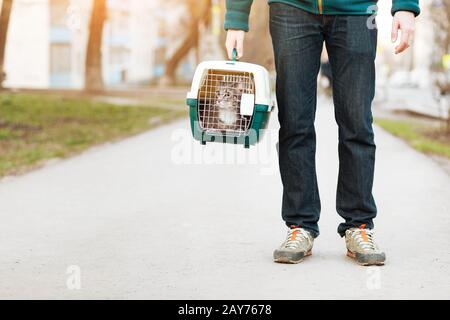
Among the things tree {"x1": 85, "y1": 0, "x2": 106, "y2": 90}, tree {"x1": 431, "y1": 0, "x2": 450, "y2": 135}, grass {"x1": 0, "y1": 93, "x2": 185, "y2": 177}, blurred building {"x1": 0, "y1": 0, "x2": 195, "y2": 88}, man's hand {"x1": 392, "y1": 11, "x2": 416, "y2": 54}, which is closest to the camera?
man's hand {"x1": 392, "y1": 11, "x2": 416, "y2": 54}

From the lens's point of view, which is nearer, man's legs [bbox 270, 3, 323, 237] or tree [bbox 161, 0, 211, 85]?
man's legs [bbox 270, 3, 323, 237]

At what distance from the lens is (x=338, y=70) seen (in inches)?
156

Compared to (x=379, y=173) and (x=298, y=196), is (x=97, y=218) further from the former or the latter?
(x=379, y=173)

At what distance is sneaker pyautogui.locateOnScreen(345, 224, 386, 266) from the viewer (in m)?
3.87

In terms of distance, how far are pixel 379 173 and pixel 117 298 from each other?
4529 mm

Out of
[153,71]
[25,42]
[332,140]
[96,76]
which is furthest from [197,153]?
[153,71]

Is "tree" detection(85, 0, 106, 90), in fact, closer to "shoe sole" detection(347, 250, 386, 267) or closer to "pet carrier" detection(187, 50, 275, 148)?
"pet carrier" detection(187, 50, 275, 148)

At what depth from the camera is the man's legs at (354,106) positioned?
153 inches

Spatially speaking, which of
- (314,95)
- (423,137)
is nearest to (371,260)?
(314,95)

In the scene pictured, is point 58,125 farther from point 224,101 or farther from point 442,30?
point 224,101

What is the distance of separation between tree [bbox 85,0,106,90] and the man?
2095 centimetres

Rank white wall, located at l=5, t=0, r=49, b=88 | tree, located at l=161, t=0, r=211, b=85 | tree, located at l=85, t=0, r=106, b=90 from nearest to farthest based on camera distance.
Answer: tree, located at l=85, t=0, r=106, b=90
tree, located at l=161, t=0, r=211, b=85
white wall, located at l=5, t=0, r=49, b=88

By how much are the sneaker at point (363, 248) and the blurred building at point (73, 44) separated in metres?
37.9

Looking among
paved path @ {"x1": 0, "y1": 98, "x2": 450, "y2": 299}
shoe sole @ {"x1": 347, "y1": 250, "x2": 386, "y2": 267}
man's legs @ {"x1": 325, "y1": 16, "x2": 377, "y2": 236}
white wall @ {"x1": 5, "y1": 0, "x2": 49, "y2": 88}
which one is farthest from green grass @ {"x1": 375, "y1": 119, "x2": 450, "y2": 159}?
white wall @ {"x1": 5, "y1": 0, "x2": 49, "y2": 88}
